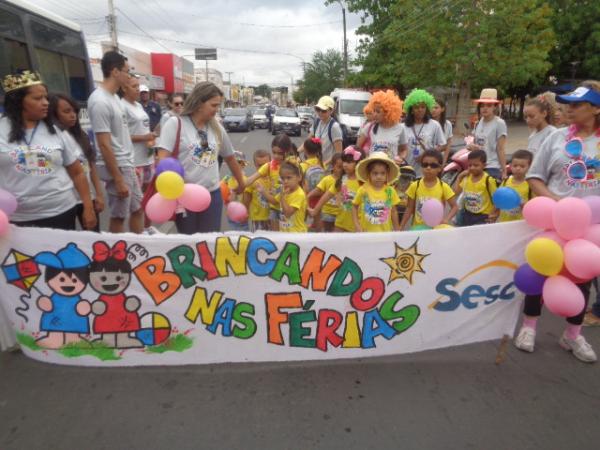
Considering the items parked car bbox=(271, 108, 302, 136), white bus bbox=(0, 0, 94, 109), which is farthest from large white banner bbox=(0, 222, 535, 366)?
parked car bbox=(271, 108, 302, 136)

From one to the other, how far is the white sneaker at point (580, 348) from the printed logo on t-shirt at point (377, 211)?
1557 mm

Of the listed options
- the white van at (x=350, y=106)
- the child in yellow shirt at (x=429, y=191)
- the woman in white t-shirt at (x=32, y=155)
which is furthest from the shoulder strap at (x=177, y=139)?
the white van at (x=350, y=106)

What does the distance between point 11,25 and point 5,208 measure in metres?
4.98

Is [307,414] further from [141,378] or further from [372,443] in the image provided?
[141,378]

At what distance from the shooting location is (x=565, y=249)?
106 inches

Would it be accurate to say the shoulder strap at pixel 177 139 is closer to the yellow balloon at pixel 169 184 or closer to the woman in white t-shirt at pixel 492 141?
the yellow balloon at pixel 169 184

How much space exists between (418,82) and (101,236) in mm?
20923

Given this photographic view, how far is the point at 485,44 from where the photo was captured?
60.1 feet

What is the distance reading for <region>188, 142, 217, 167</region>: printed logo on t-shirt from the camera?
137 inches

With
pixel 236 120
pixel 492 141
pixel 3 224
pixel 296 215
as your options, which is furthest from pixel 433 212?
pixel 236 120

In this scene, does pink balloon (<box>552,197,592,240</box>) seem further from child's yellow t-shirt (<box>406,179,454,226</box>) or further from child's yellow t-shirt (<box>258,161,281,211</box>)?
child's yellow t-shirt (<box>258,161,281,211</box>)

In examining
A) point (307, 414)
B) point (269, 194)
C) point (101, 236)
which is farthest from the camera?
point (269, 194)

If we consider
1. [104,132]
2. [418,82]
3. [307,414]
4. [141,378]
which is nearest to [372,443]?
[307,414]

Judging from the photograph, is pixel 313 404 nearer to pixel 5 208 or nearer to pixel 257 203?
pixel 5 208
